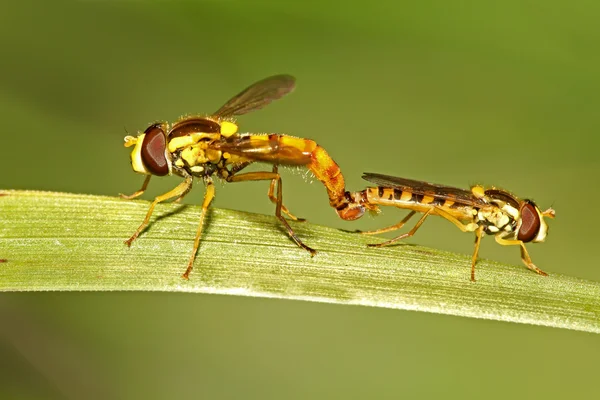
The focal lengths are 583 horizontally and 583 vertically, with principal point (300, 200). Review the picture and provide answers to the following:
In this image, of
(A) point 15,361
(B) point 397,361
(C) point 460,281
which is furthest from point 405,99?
(A) point 15,361

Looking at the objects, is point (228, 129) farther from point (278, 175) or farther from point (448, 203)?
point (448, 203)

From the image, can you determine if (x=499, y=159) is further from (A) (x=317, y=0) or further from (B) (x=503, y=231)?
(A) (x=317, y=0)

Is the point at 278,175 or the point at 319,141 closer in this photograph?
the point at 278,175

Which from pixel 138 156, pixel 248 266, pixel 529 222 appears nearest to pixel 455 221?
pixel 529 222

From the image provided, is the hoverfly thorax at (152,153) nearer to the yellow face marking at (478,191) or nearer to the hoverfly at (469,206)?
the hoverfly at (469,206)

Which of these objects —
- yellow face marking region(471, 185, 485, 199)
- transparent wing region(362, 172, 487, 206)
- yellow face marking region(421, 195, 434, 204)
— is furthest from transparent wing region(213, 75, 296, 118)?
yellow face marking region(471, 185, 485, 199)

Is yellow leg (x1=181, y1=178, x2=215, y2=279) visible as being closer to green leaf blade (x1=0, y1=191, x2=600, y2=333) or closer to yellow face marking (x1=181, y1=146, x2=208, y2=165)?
Result: green leaf blade (x1=0, y1=191, x2=600, y2=333)

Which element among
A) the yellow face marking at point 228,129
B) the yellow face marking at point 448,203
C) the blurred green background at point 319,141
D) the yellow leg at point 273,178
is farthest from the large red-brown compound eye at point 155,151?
the yellow face marking at point 448,203
